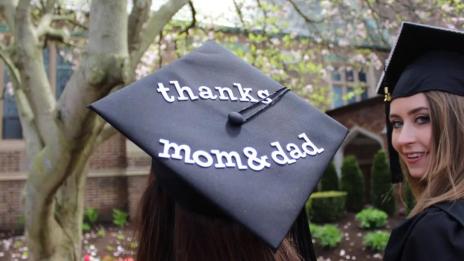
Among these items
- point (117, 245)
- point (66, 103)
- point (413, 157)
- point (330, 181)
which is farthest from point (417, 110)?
point (330, 181)

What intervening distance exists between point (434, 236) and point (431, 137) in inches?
13.5

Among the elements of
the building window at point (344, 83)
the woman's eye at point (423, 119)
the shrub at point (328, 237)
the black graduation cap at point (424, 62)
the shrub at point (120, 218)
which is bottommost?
the shrub at point (120, 218)

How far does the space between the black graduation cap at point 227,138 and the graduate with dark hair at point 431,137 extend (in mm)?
263

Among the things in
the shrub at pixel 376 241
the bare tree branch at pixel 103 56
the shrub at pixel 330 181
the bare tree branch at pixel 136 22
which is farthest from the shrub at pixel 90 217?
the bare tree branch at pixel 103 56

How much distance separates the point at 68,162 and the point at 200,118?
2527mm

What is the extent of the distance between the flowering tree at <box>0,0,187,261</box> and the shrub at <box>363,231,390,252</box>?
4.95m

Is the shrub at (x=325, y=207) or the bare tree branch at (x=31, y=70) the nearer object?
the bare tree branch at (x=31, y=70)

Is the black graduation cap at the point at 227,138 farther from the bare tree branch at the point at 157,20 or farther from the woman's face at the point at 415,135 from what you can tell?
the bare tree branch at the point at 157,20

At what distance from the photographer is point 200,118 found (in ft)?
4.32

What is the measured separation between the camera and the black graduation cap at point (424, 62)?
1605 mm

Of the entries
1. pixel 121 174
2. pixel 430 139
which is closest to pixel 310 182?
pixel 430 139

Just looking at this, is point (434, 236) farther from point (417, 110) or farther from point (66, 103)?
point (66, 103)

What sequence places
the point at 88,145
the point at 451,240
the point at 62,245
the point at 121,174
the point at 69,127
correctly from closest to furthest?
the point at 451,240
the point at 69,127
the point at 88,145
the point at 62,245
the point at 121,174

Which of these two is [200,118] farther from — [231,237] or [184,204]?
[231,237]
